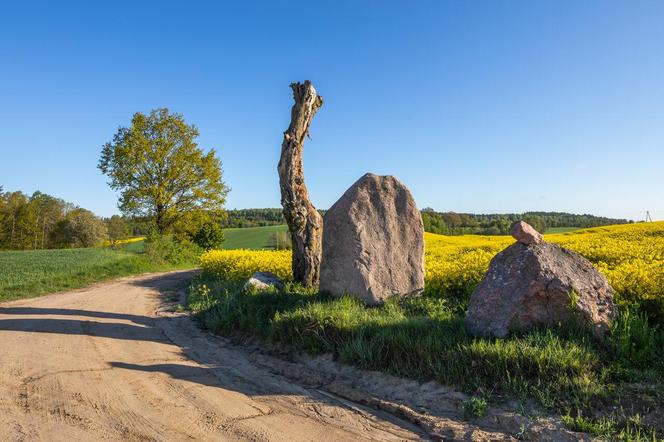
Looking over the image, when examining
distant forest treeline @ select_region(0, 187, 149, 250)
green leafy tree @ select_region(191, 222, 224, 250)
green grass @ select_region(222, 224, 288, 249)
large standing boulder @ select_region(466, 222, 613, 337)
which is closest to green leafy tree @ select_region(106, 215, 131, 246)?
distant forest treeline @ select_region(0, 187, 149, 250)

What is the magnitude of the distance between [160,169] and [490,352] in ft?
98.1

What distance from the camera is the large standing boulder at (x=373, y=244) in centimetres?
884

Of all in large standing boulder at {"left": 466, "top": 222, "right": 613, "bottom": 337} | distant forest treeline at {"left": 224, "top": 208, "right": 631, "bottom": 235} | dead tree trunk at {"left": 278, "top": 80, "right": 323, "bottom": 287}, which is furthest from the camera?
distant forest treeline at {"left": 224, "top": 208, "right": 631, "bottom": 235}

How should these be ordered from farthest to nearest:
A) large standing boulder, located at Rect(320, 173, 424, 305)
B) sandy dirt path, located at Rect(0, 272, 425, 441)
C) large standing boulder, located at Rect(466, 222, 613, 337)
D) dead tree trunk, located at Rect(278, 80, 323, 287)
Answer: dead tree trunk, located at Rect(278, 80, 323, 287) < large standing boulder, located at Rect(320, 173, 424, 305) < large standing boulder, located at Rect(466, 222, 613, 337) < sandy dirt path, located at Rect(0, 272, 425, 441)

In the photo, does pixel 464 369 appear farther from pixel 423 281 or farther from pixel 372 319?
pixel 423 281

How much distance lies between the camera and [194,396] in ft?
16.9

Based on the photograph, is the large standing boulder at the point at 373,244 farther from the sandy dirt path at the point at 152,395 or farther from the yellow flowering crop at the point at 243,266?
the yellow flowering crop at the point at 243,266

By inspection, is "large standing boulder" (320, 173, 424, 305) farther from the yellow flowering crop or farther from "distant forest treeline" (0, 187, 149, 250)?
"distant forest treeline" (0, 187, 149, 250)

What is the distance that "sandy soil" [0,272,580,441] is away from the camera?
169 inches

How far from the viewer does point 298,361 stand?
266 inches

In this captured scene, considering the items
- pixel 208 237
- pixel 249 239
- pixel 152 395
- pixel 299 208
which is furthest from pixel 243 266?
pixel 249 239

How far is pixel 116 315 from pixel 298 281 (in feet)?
14.3

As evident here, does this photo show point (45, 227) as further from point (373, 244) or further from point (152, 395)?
point (152, 395)

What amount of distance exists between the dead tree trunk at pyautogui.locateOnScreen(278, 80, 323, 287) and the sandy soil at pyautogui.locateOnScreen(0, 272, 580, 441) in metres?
3.62
